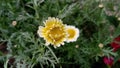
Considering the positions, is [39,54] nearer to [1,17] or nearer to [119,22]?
[1,17]

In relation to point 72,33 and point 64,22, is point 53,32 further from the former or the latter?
point 64,22

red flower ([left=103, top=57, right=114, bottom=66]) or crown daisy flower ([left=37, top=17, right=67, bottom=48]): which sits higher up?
crown daisy flower ([left=37, top=17, right=67, bottom=48])

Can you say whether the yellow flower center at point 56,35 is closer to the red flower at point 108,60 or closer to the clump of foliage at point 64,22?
the clump of foliage at point 64,22

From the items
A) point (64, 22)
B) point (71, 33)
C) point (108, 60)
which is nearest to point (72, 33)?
point (71, 33)

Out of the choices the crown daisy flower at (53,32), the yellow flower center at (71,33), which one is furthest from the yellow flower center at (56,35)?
the yellow flower center at (71,33)

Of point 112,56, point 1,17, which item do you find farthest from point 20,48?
point 112,56

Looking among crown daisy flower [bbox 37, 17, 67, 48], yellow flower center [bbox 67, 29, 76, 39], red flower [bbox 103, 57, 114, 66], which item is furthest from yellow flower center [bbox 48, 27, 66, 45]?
red flower [bbox 103, 57, 114, 66]

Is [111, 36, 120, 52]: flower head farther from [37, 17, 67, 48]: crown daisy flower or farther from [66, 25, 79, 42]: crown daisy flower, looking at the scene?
[37, 17, 67, 48]: crown daisy flower
